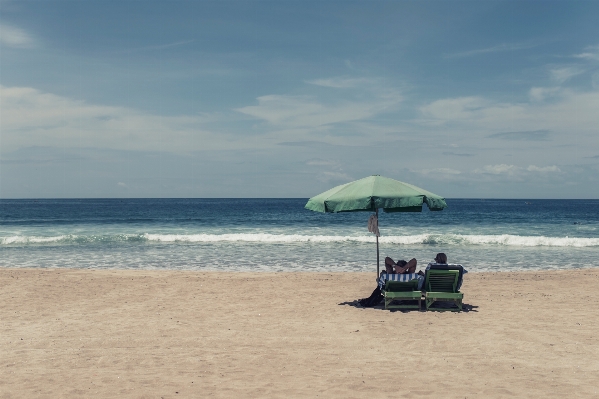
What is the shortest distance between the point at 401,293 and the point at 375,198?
7.53 ft

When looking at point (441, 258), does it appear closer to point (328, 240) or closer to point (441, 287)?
point (441, 287)

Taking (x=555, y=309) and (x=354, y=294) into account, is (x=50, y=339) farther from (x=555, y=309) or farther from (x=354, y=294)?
(x=555, y=309)

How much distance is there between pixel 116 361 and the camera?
6.79 m

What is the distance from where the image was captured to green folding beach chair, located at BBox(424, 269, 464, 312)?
10133 millimetres

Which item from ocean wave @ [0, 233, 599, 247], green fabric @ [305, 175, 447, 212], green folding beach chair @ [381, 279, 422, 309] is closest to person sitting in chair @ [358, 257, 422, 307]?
green folding beach chair @ [381, 279, 422, 309]

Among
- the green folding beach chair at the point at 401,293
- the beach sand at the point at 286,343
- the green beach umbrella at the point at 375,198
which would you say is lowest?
the beach sand at the point at 286,343

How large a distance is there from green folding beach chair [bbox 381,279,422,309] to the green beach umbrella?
1583 millimetres

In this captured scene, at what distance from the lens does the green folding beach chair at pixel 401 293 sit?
33.3 feet

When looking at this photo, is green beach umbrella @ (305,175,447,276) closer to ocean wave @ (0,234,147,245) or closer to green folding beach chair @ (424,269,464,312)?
green folding beach chair @ (424,269,464,312)

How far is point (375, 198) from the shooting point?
9.30 meters

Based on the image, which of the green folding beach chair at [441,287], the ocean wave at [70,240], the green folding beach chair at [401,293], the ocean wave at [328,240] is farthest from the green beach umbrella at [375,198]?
the ocean wave at [70,240]

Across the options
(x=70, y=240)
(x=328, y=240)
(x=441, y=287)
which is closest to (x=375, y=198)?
(x=441, y=287)

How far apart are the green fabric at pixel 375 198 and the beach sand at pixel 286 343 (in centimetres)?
219

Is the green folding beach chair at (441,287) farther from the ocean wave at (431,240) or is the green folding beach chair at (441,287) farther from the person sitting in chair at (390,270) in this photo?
the ocean wave at (431,240)
